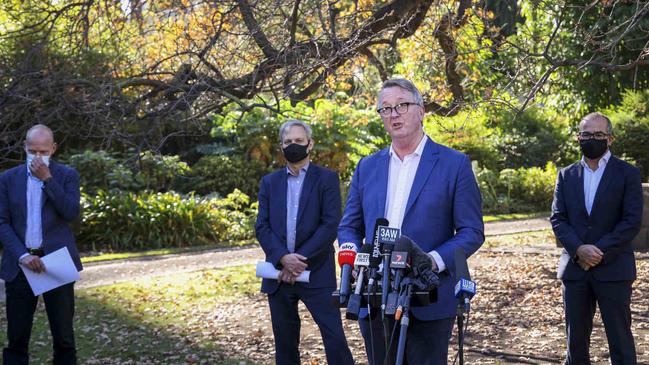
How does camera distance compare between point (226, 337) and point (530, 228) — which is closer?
point (226, 337)

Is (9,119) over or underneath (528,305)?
over

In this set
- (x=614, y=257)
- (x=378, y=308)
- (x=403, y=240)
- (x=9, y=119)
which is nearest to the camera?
(x=403, y=240)

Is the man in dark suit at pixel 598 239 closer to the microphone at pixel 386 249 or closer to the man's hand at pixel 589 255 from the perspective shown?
the man's hand at pixel 589 255

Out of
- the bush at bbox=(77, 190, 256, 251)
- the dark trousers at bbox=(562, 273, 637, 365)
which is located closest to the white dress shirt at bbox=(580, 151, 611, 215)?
the dark trousers at bbox=(562, 273, 637, 365)

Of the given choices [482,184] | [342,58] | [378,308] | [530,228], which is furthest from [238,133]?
[378,308]

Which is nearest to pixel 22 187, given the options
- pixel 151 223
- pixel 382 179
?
pixel 382 179

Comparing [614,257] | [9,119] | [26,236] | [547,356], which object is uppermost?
[9,119]

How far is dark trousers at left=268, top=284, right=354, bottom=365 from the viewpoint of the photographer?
6426mm

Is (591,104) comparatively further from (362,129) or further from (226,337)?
(226,337)

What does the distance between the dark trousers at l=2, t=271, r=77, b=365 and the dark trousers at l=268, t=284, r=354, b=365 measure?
1.71 meters

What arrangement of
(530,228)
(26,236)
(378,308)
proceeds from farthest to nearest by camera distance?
(530,228) < (26,236) < (378,308)

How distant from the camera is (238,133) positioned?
75.7ft

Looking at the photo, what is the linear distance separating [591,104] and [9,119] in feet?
64.5

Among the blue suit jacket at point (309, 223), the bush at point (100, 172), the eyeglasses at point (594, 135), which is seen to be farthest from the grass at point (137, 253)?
the eyeglasses at point (594, 135)
